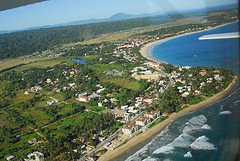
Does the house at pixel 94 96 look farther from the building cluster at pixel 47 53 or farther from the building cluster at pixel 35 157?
the building cluster at pixel 47 53

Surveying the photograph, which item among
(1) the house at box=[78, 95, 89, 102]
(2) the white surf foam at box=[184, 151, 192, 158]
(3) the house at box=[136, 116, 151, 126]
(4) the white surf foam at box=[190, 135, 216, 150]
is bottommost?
(1) the house at box=[78, 95, 89, 102]

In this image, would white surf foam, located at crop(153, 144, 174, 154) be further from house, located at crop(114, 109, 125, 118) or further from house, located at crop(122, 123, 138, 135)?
house, located at crop(114, 109, 125, 118)

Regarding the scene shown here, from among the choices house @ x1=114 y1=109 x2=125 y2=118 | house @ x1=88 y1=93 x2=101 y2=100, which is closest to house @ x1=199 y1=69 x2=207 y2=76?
house @ x1=114 y1=109 x2=125 y2=118

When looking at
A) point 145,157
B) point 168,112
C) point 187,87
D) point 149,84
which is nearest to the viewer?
point 145,157

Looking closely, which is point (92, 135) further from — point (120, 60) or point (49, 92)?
point (120, 60)

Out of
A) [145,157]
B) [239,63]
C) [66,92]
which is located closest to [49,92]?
[66,92]

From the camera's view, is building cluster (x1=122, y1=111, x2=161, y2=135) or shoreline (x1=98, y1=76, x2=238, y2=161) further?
building cluster (x1=122, y1=111, x2=161, y2=135)

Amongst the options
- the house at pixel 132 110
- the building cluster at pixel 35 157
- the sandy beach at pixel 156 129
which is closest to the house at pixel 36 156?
the building cluster at pixel 35 157
